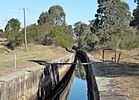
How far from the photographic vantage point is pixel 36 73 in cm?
2459

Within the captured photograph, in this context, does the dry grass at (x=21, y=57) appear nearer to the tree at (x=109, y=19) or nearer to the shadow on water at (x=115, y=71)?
the shadow on water at (x=115, y=71)

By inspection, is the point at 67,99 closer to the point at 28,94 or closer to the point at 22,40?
the point at 28,94

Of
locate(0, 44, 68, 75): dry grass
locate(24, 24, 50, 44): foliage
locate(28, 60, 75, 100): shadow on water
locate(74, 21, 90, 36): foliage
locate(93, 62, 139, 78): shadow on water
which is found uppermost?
locate(74, 21, 90, 36): foliage

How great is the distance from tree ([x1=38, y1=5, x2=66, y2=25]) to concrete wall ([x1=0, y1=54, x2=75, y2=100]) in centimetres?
11878

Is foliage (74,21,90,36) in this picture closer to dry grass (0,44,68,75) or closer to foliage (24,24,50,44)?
foliage (24,24,50,44)

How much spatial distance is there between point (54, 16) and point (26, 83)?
439 ft

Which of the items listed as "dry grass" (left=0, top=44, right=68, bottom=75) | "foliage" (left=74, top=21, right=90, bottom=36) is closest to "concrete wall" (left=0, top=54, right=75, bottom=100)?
"dry grass" (left=0, top=44, right=68, bottom=75)

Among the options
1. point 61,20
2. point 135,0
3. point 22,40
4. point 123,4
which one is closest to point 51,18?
point 61,20

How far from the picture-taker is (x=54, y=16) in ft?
504

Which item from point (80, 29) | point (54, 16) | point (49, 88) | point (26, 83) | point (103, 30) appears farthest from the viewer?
point (80, 29)

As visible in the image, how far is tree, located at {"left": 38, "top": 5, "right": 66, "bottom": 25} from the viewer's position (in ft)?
491

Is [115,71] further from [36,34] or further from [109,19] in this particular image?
[109,19]

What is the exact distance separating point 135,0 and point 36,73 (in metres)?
13.1

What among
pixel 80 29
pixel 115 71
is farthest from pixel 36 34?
pixel 80 29
